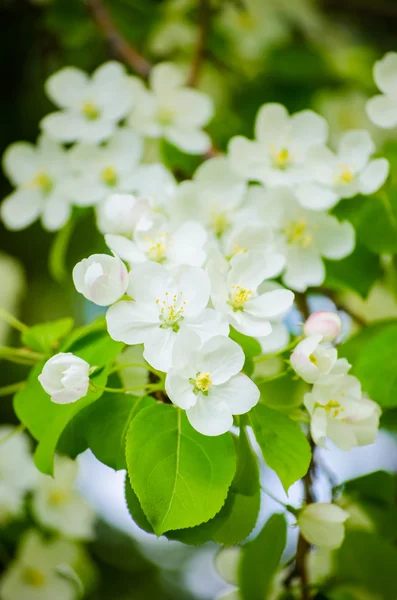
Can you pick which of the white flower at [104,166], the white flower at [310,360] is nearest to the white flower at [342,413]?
the white flower at [310,360]

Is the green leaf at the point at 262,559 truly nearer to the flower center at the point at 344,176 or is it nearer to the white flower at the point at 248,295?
the white flower at the point at 248,295

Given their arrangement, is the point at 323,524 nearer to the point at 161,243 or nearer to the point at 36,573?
the point at 161,243

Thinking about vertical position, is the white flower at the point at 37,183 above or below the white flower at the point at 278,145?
below

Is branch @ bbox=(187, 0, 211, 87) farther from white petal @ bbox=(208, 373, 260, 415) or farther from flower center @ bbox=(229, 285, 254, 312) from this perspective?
white petal @ bbox=(208, 373, 260, 415)

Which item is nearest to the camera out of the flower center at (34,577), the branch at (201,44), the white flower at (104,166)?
the white flower at (104,166)

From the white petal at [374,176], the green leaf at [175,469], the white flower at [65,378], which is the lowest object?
the green leaf at [175,469]

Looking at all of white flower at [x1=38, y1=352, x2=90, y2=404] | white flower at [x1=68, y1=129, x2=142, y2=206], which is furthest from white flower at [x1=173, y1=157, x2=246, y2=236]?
white flower at [x1=38, y1=352, x2=90, y2=404]

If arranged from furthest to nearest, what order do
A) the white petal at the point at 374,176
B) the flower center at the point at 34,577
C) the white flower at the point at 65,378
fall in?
the flower center at the point at 34,577 → the white petal at the point at 374,176 → the white flower at the point at 65,378
